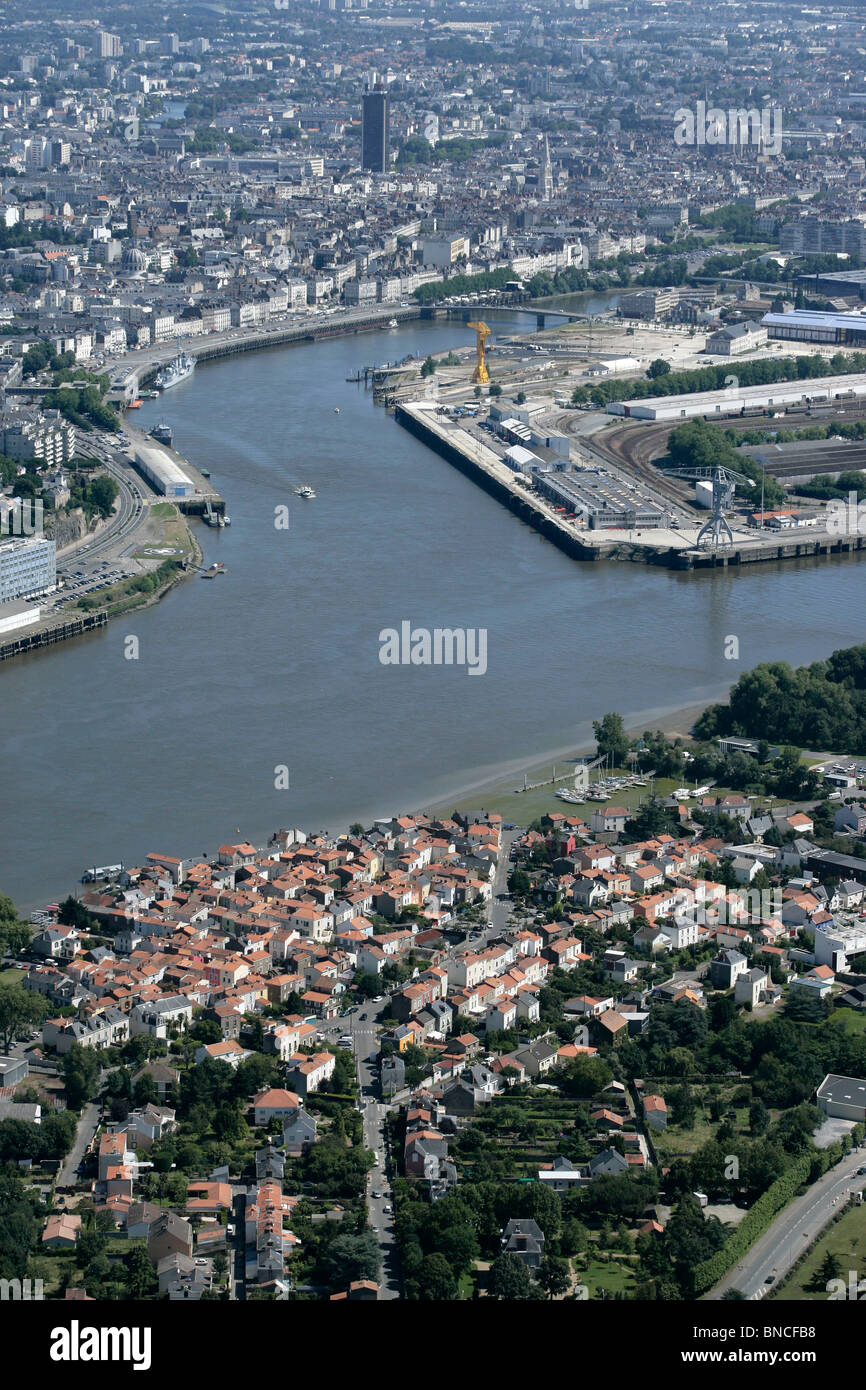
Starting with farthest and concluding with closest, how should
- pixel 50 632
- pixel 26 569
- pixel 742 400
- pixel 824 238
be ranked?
pixel 824 238
pixel 742 400
pixel 26 569
pixel 50 632

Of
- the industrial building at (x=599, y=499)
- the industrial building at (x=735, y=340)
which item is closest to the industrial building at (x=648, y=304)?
the industrial building at (x=735, y=340)

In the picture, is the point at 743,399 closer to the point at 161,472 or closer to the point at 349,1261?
the point at 161,472

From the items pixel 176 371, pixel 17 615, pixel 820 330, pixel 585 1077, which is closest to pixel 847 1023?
pixel 585 1077

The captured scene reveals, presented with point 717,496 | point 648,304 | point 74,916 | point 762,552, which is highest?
point 648,304

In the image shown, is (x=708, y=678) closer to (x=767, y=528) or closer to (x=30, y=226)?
(x=767, y=528)

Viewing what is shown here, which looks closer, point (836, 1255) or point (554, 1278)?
point (554, 1278)

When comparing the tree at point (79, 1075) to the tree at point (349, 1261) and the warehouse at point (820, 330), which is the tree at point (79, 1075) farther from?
the warehouse at point (820, 330)

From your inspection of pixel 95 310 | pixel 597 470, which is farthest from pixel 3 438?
pixel 95 310

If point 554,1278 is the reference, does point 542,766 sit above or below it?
below
